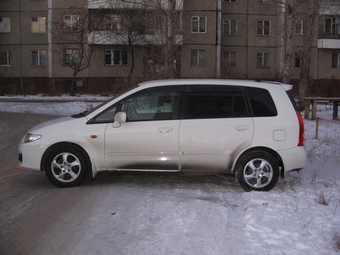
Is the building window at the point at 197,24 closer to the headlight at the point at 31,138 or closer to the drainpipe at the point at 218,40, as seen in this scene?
the drainpipe at the point at 218,40

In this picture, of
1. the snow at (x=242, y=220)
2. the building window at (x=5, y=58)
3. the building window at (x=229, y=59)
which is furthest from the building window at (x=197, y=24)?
the snow at (x=242, y=220)

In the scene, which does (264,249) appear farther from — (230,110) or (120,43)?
(120,43)

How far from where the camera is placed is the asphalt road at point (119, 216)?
175 inches

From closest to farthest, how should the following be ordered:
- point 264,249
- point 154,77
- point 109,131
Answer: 1. point 264,249
2. point 109,131
3. point 154,77

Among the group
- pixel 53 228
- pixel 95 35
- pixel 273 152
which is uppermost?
pixel 95 35

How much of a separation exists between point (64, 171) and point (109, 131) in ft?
3.12

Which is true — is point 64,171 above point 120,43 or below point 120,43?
below

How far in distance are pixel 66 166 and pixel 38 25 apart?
33.0 m

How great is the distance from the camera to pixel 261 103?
6602 mm

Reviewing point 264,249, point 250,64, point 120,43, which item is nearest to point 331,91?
point 250,64

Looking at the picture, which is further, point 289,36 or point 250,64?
point 250,64

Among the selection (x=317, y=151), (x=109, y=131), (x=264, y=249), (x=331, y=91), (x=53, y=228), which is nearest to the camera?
(x=264, y=249)

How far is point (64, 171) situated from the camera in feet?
21.7

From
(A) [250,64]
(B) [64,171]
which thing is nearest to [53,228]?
(B) [64,171]
